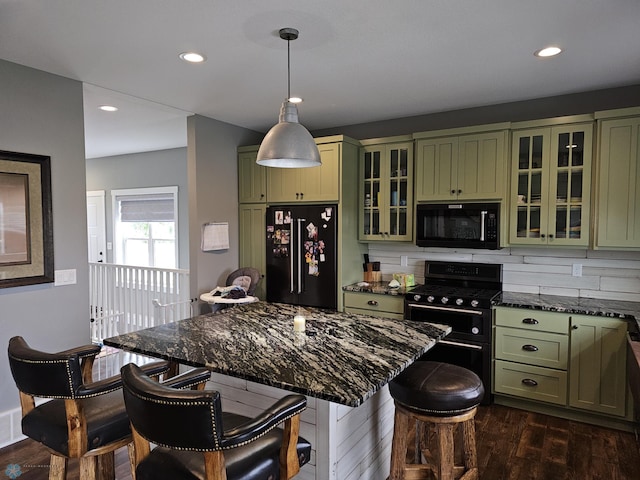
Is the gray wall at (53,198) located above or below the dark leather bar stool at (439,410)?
above

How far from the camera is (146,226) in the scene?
22.0 feet

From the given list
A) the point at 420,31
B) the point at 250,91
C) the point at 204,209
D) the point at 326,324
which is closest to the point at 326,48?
the point at 420,31

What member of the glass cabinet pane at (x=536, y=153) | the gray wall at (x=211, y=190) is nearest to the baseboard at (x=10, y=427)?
the gray wall at (x=211, y=190)

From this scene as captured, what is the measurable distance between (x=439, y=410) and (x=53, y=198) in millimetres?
2975

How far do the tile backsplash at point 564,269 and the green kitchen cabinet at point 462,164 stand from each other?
633 mm

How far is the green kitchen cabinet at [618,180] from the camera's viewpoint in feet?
10.4

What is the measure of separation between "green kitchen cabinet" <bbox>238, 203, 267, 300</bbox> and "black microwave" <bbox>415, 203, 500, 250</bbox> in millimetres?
1621

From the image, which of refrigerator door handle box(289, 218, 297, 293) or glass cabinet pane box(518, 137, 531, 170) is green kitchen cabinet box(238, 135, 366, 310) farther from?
glass cabinet pane box(518, 137, 531, 170)

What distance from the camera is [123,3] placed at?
6.99 feet

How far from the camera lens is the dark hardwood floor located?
2.58 meters

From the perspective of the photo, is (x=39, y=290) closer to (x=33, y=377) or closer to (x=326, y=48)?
(x=33, y=377)

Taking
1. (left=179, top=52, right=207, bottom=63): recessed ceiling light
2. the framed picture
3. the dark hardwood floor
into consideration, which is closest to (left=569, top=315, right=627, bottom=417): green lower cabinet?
the dark hardwood floor

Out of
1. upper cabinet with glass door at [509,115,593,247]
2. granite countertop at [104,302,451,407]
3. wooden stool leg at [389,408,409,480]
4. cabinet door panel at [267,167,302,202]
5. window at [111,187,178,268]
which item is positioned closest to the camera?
granite countertop at [104,302,451,407]

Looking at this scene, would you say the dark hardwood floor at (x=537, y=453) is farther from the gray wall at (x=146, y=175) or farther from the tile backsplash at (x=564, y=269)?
the gray wall at (x=146, y=175)
